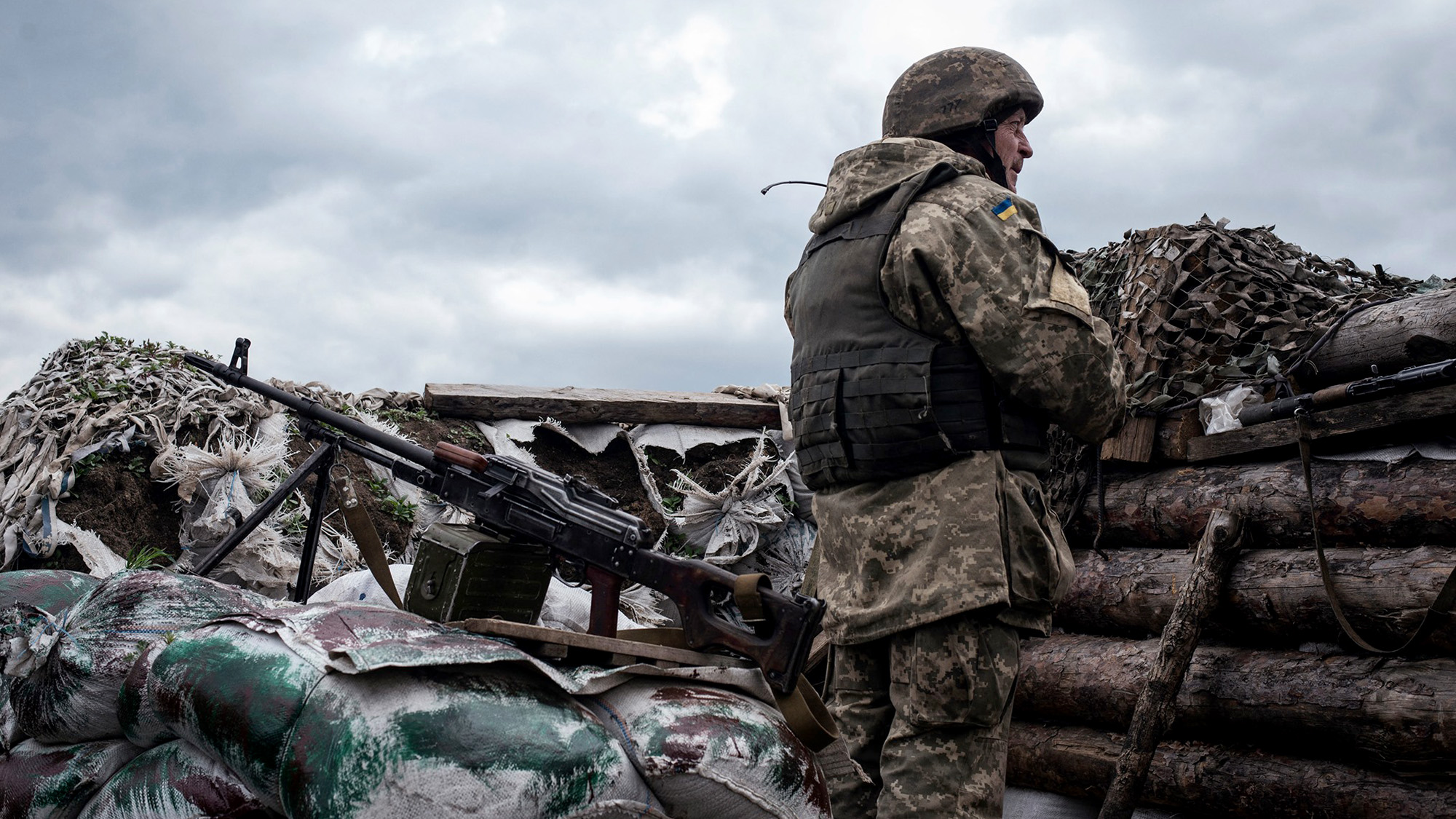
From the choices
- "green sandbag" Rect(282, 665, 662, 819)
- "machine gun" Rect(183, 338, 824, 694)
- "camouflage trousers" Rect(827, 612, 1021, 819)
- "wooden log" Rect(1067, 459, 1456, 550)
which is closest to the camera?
"green sandbag" Rect(282, 665, 662, 819)

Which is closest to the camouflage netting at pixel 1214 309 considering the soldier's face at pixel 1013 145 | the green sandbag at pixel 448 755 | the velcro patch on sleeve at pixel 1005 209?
the soldier's face at pixel 1013 145

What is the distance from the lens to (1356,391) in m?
3.63

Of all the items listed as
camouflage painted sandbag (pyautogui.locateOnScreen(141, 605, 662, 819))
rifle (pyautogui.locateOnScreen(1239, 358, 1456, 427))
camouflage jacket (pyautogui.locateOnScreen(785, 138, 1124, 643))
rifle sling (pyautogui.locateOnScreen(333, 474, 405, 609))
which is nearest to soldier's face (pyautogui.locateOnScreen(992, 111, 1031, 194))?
camouflage jacket (pyautogui.locateOnScreen(785, 138, 1124, 643))

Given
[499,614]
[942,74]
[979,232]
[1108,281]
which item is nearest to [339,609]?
[499,614]

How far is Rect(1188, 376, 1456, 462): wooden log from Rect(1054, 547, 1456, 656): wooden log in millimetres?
392

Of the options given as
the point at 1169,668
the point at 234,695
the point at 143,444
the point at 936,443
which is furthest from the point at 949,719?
the point at 143,444

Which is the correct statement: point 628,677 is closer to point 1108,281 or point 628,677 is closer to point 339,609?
point 339,609

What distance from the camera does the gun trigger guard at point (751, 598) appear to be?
7.88ft

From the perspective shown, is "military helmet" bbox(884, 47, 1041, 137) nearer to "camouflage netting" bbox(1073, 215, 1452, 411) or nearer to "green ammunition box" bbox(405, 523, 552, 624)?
"camouflage netting" bbox(1073, 215, 1452, 411)

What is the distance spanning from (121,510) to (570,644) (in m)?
3.45

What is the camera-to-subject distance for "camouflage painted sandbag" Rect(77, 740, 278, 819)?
7.11 ft

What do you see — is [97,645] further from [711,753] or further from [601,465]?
[601,465]

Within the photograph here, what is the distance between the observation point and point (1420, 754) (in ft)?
10.8

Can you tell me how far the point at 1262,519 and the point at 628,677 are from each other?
2.81 m
